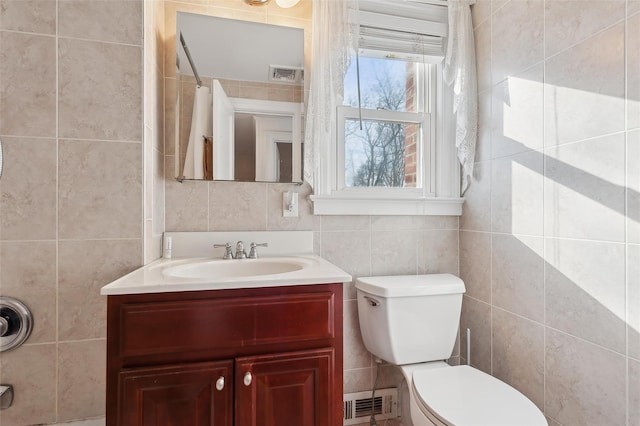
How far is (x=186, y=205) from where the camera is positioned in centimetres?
155

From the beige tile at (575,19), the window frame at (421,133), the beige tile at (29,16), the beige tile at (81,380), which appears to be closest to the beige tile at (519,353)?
the window frame at (421,133)

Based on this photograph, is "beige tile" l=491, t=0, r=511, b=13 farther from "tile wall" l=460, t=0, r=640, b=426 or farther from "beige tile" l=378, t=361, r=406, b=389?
"beige tile" l=378, t=361, r=406, b=389

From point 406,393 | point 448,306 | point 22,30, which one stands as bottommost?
point 406,393

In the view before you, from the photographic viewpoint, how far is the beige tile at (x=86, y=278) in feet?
3.97

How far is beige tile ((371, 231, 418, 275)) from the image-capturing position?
174cm

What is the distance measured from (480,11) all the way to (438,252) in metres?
1.25

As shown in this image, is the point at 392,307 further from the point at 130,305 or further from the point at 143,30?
the point at 143,30

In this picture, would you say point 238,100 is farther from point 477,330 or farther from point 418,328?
point 477,330

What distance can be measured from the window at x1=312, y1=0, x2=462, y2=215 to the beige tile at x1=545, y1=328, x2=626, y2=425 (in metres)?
0.80

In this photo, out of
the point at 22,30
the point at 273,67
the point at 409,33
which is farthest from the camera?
the point at 409,33

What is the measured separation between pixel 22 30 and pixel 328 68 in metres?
1.14

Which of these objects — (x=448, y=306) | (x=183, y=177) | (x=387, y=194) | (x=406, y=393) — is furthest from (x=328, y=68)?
(x=406, y=393)

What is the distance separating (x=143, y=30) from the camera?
1.27 meters

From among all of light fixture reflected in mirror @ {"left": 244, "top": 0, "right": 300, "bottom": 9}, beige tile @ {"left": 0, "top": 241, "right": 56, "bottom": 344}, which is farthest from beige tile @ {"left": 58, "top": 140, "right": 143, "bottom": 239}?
light fixture reflected in mirror @ {"left": 244, "top": 0, "right": 300, "bottom": 9}
